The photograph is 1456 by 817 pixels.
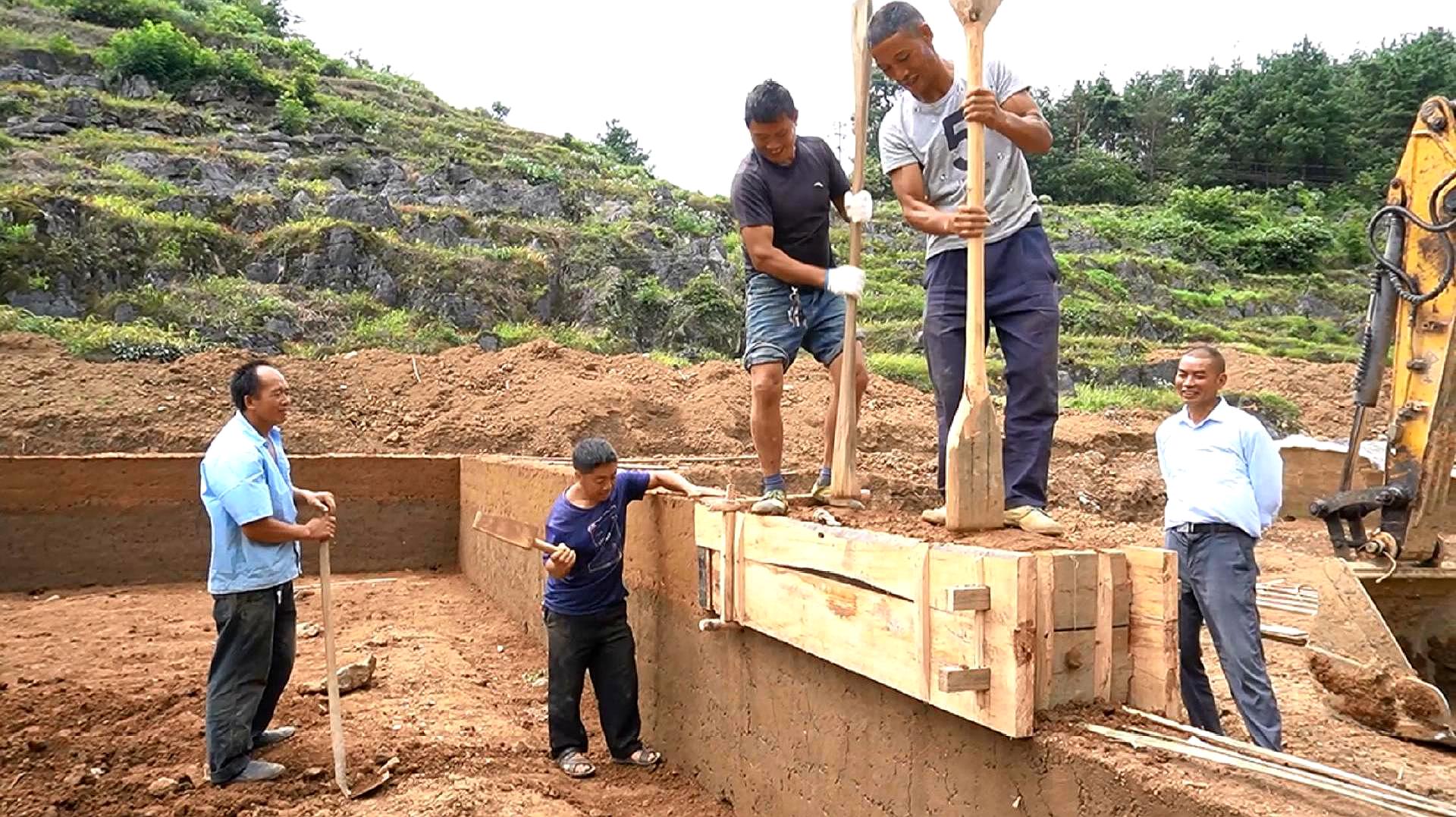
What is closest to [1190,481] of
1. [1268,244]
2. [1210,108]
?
[1268,244]

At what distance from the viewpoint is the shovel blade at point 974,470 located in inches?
120

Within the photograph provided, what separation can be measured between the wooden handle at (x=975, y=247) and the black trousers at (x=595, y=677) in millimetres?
2372

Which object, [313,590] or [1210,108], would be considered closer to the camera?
[313,590]

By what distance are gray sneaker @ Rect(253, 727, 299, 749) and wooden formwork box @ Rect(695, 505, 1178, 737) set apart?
10.4 feet

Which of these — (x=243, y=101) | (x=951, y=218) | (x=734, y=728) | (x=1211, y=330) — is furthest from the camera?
(x=243, y=101)

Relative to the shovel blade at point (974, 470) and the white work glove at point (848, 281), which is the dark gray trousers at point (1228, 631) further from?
the white work glove at point (848, 281)

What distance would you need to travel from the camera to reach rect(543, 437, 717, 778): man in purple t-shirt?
4668 mm

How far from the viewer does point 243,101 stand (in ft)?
103

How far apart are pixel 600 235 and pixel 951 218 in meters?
19.6

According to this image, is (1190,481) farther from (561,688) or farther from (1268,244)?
(1268,244)

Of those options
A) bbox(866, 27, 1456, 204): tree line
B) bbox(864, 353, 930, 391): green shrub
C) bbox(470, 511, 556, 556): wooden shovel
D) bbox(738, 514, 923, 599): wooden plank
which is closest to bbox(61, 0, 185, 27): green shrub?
bbox(866, 27, 1456, 204): tree line

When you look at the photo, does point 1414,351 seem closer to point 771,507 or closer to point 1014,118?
point 1014,118

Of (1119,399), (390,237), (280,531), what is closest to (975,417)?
(280,531)

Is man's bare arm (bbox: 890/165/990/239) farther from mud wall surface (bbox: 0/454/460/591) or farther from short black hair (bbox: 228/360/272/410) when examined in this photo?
mud wall surface (bbox: 0/454/460/591)
